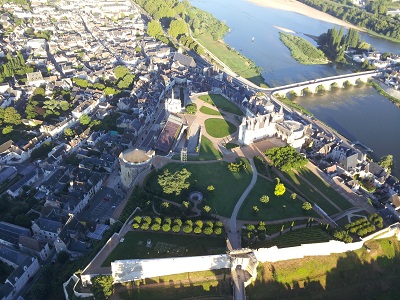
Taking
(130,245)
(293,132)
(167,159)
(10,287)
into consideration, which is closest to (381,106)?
(293,132)

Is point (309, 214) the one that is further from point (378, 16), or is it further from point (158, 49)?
point (378, 16)

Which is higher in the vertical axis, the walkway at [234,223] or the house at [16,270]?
the walkway at [234,223]

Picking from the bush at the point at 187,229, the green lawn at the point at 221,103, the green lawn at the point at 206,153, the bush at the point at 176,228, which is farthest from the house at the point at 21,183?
the green lawn at the point at 221,103

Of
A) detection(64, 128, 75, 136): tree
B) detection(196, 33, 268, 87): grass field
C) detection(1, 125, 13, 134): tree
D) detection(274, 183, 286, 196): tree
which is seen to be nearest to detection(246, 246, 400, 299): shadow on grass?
detection(274, 183, 286, 196): tree

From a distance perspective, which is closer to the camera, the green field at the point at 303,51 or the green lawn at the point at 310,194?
the green lawn at the point at 310,194

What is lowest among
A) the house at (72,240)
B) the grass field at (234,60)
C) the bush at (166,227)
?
the house at (72,240)

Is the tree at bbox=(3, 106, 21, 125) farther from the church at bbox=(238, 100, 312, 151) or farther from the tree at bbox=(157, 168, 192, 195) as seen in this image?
the church at bbox=(238, 100, 312, 151)

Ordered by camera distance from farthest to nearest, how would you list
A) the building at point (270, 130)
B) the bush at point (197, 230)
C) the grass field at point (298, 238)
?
the building at point (270, 130) → the bush at point (197, 230) → the grass field at point (298, 238)

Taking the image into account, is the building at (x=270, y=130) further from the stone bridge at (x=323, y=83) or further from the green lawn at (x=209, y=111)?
the stone bridge at (x=323, y=83)
